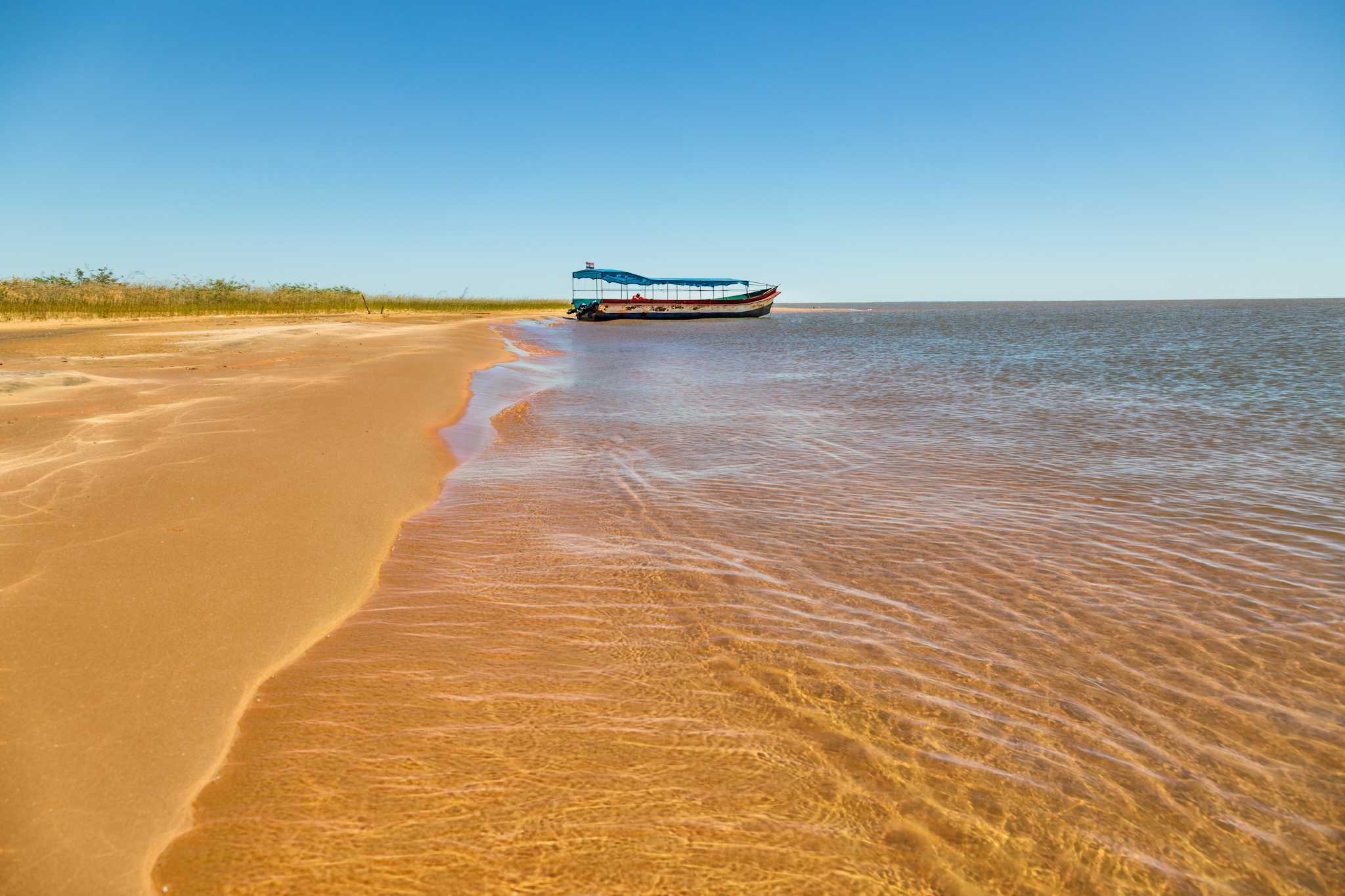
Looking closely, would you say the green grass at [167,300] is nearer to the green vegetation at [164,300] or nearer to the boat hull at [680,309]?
the green vegetation at [164,300]

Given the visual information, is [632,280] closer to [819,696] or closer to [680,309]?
[680,309]

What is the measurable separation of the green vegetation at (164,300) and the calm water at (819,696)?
33612mm

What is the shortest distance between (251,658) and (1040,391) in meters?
16.1

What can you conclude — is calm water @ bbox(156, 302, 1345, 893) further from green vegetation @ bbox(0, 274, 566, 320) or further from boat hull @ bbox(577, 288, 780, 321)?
boat hull @ bbox(577, 288, 780, 321)

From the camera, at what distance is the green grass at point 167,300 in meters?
29.1

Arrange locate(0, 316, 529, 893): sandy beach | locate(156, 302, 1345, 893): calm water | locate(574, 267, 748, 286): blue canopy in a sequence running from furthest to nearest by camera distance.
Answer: locate(574, 267, 748, 286): blue canopy < locate(0, 316, 529, 893): sandy beach < locate(156, 302, 1345, 893): calm water

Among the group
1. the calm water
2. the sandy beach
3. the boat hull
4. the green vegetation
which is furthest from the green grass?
the calm water

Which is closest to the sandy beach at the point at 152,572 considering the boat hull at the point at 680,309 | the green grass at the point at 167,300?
the green grass at the point at 167,300

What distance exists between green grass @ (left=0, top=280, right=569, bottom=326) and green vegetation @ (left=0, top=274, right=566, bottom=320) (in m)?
0.04

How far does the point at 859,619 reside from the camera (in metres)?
3.82

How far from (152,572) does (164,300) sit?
43330 millimetres

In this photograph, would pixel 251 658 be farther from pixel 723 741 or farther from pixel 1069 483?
pixel 1069 483

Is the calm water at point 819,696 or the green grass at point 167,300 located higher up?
the green grass at point 167,300

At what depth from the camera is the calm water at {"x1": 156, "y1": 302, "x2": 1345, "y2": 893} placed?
2.11m
